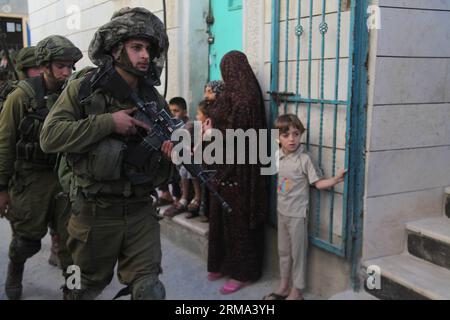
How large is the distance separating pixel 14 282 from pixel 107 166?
1796mm

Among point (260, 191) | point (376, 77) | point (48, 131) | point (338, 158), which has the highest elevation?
point (376, 77)

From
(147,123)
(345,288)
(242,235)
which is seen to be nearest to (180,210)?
(242,235)

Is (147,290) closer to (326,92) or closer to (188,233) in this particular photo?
(326,92)

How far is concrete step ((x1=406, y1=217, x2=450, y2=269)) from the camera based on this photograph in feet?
10.0

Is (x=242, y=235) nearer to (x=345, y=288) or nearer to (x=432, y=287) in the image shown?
(x=345, y=288)

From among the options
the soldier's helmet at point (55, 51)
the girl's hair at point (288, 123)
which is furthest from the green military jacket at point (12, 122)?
the girl's hair at point (288, 123)

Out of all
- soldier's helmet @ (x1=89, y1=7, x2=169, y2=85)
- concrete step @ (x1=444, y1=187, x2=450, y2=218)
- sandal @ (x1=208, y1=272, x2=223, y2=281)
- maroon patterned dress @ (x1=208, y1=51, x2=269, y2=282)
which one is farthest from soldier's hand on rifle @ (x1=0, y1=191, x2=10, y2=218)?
concrete step @ (x1=444, y1=187, x2=450, y2=218)

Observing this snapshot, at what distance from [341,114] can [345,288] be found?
1156 millimetres

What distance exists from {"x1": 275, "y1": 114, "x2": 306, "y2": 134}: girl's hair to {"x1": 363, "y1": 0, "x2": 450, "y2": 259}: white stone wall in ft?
1.60

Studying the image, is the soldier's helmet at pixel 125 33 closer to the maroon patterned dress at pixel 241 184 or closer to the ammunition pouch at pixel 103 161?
the ammunition pouch at pixel 103 161

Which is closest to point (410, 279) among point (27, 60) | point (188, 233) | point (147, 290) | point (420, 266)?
point (420, 266)

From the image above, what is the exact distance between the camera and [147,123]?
8.46 ft

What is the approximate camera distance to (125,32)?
99.3 inches

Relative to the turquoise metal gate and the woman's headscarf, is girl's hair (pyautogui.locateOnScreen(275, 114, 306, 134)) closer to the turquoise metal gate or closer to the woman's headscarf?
the turquoise metal gate
